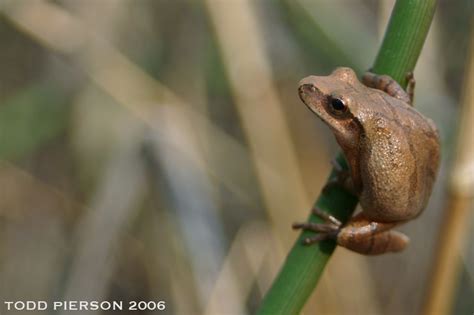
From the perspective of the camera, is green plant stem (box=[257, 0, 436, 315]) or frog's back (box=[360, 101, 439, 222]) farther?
frog's back (box=[360, 101, 439, 222])

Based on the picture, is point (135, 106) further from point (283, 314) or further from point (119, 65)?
point (283, 314)

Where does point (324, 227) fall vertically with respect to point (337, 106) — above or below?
below

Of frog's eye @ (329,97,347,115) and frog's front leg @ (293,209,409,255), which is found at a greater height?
frog's eye @ (329,97,347,115)

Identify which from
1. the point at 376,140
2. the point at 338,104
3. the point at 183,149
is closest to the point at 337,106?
the point at 338,104

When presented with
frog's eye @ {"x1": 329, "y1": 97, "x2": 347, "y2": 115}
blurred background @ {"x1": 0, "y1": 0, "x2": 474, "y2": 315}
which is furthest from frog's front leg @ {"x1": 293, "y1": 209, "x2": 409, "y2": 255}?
blurred background @ {"x1": 0, "y1": 0, "x2": 474, "y2": 315}

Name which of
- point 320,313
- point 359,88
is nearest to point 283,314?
point 359,88

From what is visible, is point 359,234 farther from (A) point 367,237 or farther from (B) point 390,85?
(B) point 390,85

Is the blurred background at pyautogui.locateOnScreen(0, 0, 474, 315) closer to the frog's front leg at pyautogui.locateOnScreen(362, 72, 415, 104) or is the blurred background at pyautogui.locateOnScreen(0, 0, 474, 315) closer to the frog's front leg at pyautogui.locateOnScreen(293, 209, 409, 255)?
the frog's front leg at pyautogui.locateOnScreen(293, 209, 409, 255)
